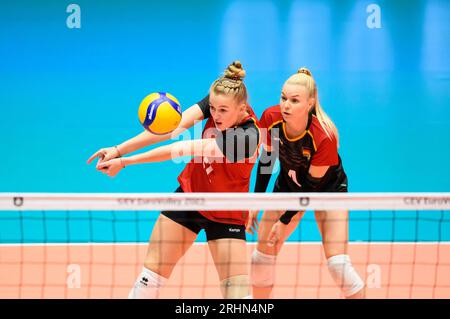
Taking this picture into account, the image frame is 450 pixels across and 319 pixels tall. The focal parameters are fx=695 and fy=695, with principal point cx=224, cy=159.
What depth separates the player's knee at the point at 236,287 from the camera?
382cm

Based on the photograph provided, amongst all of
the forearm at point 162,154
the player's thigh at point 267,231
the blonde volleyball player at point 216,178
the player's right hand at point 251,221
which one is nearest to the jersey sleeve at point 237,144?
the blonde volleyball player at point 216,178

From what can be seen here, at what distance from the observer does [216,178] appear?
13.3 ft

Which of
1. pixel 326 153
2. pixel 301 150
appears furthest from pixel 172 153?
pixel 326 153

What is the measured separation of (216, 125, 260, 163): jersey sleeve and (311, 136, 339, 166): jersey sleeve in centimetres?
61

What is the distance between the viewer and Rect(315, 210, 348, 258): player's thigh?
4.35m

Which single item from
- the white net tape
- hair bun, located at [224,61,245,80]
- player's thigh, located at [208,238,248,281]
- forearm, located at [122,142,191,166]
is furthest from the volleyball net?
hair bun, located at [224,61,245,80]

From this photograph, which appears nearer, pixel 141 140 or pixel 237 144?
pixel 237 144

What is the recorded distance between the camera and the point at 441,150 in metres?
7.32

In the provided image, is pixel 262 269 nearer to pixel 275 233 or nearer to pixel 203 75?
pixel 275 233

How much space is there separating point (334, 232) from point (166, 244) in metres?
1.08

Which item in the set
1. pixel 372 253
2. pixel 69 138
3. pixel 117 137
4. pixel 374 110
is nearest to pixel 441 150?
pixel 374 110

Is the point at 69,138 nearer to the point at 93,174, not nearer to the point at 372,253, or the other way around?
the point at 93,174
